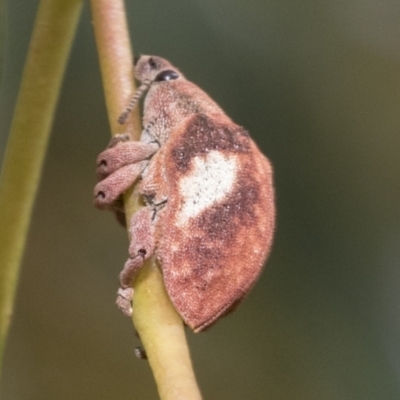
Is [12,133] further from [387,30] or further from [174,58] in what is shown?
[387,30]

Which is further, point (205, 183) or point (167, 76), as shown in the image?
point (167, 76)

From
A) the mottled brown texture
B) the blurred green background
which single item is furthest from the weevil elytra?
the blurred green background

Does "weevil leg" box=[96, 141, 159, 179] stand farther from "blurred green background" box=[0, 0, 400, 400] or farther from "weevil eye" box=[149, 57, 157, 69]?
"blurred green background" box=[0, 0, 400, 400]

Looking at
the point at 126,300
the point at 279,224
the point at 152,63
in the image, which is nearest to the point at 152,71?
the point at 152,63

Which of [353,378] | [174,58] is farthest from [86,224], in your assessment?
[353,378]

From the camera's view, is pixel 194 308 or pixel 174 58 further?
pixel 174 58

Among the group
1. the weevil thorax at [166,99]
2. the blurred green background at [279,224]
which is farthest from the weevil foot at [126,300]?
the blurred green background at [279,224]

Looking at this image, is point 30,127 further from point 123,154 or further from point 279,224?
point 279,224
